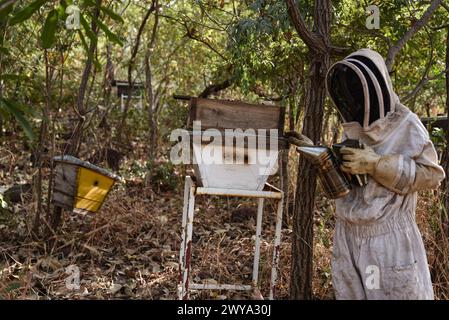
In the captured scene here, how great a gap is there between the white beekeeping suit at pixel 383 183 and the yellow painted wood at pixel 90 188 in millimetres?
2531

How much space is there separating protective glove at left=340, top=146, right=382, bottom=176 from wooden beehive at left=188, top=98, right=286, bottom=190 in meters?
0.73

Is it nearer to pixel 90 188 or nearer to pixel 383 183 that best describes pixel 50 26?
pixel 383 183

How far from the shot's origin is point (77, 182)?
4562 millimetres

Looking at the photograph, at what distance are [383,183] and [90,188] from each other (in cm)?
278

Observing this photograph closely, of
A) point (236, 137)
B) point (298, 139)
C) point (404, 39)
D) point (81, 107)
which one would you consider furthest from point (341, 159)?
point (81, 107)

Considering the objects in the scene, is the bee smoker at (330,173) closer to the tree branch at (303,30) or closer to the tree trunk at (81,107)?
the tree branch at (303,30)

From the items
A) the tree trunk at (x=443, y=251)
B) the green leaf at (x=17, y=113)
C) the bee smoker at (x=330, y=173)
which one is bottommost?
the tree trunk at (x=443, y=251)

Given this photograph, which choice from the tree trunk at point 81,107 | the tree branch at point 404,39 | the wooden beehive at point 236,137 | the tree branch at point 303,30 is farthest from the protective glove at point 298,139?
the tree trunk at point 81,107

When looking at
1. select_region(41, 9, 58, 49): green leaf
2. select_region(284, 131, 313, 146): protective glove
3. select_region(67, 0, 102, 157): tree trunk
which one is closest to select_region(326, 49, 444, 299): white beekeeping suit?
select_region(284, 131, 313, 146): protective glove

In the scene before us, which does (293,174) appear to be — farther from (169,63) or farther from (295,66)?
(169,63)

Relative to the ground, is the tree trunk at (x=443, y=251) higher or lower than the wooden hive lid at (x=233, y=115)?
lower

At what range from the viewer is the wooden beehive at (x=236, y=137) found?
320cm

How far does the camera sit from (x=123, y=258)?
15.6ft
